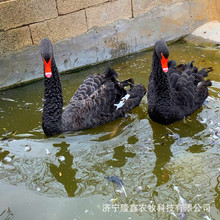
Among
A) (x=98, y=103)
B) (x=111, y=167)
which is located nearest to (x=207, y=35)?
(x=98, y=103)

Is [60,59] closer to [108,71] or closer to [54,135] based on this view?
[108,71]

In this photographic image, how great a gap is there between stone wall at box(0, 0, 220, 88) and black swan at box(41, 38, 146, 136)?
1600mm

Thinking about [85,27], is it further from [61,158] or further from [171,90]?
[61,158]

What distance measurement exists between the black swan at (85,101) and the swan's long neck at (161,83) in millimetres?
523

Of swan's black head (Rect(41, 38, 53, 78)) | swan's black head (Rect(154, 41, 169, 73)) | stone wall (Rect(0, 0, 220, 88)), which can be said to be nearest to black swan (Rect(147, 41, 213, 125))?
swan's black head (Rect(154, 41, 169, 73))

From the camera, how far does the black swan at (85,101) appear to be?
3.98 meters

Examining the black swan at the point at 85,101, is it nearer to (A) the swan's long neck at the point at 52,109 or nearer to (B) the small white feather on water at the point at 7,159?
(A) the swan's long neck at the point at 52,109

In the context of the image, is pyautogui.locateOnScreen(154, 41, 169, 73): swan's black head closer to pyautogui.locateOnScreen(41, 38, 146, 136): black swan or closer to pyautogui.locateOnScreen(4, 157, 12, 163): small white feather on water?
pyautogui.locateOnScreen(41, 38, 146, 136): black swan

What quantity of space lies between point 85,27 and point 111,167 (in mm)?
3209

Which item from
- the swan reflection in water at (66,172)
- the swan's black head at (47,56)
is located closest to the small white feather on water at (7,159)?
the swan reflection in water at (66,172)

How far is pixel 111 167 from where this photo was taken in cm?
357

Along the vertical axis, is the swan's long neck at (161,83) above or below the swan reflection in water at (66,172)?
above

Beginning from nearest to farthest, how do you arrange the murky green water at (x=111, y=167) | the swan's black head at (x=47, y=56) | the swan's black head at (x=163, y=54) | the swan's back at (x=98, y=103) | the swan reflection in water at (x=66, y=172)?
the murky green water at (x=111, y=167) → the swan reflection in water at (x=66, y=172) → the swan's black head at (x=47, y=56) → the swan's black head at (x=163, y=54) → the swan's back at (x=98, y=103)

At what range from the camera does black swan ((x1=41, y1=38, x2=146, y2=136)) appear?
3980 millimetres
